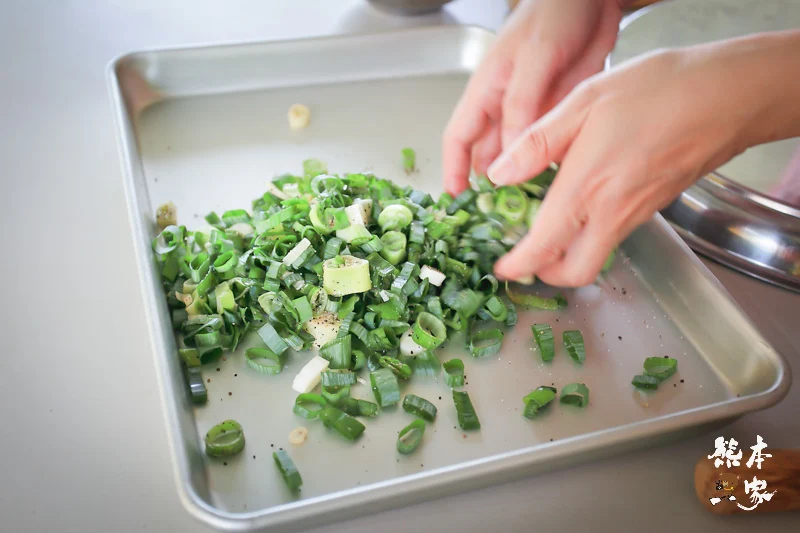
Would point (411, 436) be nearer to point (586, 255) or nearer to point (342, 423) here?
point (342, 423)

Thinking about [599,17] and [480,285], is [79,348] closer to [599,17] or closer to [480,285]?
[480,285]

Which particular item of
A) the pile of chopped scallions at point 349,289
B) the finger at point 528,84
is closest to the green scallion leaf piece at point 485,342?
the pile of chopped scallions at point 349,289

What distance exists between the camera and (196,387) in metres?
0.98

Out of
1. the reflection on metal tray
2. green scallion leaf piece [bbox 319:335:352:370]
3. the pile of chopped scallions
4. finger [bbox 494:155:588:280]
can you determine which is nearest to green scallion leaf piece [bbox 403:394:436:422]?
the pile of chopped scallions

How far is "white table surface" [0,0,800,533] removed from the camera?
863mm

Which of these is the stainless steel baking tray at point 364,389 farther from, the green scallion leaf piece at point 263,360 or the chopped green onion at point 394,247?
the chopped green onion at point 394,247

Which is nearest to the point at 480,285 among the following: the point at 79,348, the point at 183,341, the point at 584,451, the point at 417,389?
the point at 417,389

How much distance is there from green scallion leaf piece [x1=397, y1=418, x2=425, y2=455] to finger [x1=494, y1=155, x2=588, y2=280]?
272 millimetres

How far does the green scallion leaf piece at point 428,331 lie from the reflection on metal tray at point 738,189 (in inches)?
20.7

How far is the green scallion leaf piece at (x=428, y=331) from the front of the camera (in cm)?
102

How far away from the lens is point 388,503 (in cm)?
83

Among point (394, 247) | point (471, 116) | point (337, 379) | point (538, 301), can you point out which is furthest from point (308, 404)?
point (471, 116)

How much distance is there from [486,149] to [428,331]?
0.37 m

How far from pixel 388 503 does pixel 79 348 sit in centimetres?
55
